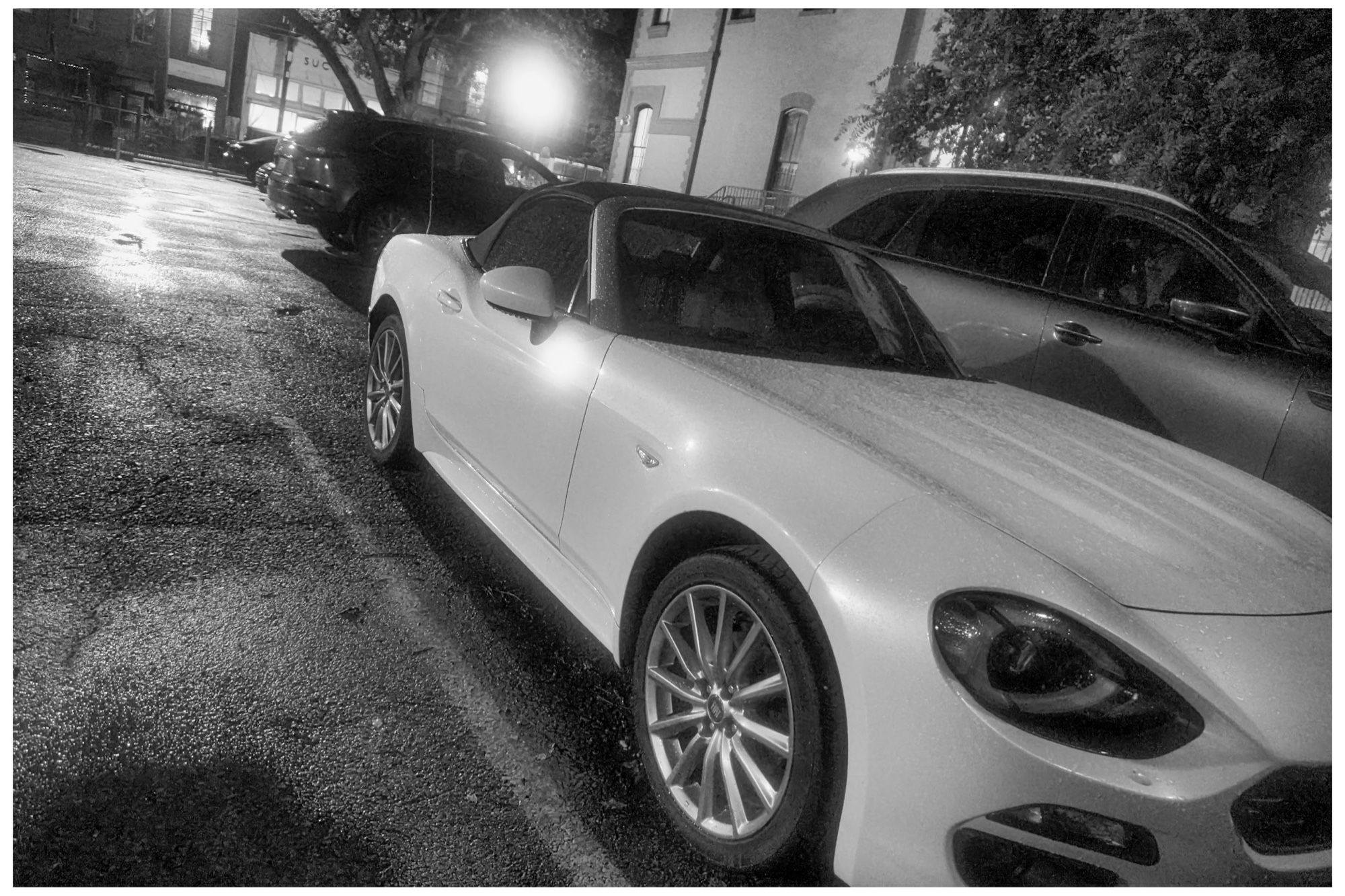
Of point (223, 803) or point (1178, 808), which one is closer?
point (1178, 808)

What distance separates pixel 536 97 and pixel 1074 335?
40.9m

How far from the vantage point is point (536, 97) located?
135 ft

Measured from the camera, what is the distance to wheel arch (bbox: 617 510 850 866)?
168 cm

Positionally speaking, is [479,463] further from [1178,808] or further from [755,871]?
[1178,808]

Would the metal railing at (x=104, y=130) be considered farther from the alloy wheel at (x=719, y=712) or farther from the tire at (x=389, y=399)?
the alloy wheel at (x=719, y=712)

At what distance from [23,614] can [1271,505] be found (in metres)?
3.51

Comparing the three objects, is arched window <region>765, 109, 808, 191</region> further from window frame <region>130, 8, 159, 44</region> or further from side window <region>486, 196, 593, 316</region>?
window frame <region>130, 8, 159, 44</region>

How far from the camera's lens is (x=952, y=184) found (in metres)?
5.05

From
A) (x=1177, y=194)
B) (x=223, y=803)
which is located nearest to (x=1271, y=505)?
(x=223, y=803)

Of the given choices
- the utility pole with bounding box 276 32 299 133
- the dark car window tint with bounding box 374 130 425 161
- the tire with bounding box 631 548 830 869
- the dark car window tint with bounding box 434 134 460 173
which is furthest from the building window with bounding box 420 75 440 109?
the tire with bounding box 631 548 830 869

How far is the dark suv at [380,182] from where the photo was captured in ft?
30.4

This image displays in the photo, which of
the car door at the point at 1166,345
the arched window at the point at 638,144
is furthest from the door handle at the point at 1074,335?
the arched window at the point at 638,144

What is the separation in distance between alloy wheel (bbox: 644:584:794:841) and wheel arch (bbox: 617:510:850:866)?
0.10m

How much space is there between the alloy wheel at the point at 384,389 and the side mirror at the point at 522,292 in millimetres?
1201
